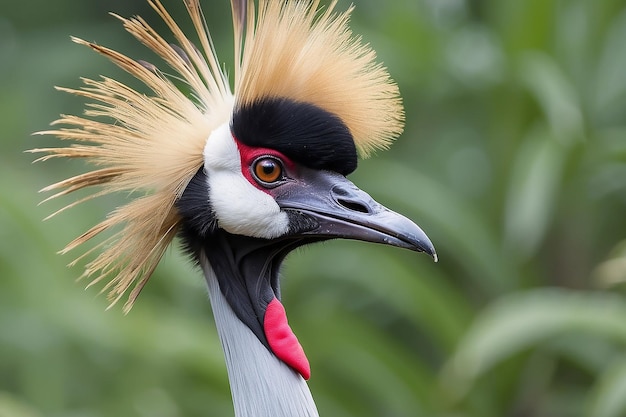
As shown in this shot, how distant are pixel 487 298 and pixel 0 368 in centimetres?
162

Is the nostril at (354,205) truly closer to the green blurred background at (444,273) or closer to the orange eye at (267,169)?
the orange eye at (267,169)

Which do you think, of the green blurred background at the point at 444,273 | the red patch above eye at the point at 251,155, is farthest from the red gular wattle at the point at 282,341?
the green blurred background at the point at 444,273

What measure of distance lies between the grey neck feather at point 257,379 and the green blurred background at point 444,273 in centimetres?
97

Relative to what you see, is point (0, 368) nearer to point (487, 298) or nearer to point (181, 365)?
point (181, 365)

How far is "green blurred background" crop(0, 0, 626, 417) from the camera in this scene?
275 centimetres

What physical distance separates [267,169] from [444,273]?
1744 millimetres

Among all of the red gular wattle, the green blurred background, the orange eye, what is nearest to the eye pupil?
the orange eye

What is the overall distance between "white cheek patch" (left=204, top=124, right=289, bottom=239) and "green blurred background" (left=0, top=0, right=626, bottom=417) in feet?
3.32

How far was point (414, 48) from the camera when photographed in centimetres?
327

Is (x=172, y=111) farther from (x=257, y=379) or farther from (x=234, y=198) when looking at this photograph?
(x=257, y=379)

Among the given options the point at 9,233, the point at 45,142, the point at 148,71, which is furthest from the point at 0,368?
the point at 148,71

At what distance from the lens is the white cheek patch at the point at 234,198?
1.61 metres

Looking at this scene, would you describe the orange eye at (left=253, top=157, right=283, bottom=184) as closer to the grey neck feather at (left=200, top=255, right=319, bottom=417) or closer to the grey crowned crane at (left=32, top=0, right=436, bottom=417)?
the grey crowned crane at (left=32, top=0, right=436, bottom=417)

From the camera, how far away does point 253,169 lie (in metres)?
1.63
